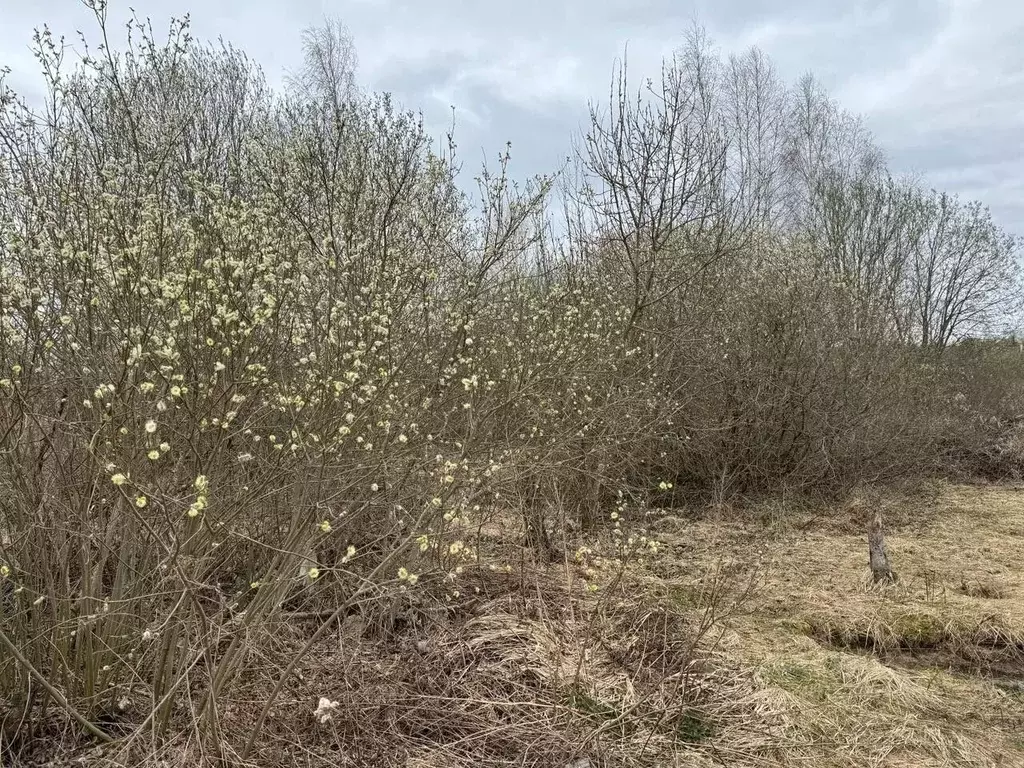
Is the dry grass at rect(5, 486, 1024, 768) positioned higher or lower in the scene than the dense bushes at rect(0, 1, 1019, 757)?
lower

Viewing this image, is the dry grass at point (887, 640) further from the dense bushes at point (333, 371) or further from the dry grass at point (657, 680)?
the dense bushes at point (333, 371)

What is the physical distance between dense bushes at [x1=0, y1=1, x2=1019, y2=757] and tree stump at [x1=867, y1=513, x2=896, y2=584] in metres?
2.05

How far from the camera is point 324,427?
346 centimetres

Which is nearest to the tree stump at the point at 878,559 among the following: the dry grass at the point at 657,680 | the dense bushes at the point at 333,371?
the dry grass at the point at 657,680

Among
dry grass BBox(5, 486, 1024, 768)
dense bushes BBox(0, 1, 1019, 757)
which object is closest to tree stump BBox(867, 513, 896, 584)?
dry grass BBox(5, 486, 1024, 768)

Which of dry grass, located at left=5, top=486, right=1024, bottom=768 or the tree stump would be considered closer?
dry grass, located at left=5, top=486, right=1024, bottom=768

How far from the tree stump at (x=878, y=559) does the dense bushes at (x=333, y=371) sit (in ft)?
6.73

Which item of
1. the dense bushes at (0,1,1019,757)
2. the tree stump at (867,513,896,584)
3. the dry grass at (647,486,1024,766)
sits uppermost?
the dense bushes at (0,1,1019,757)

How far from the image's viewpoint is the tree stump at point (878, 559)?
5.55 meters

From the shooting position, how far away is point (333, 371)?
147 inches

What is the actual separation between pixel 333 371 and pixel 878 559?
4739 millimetres

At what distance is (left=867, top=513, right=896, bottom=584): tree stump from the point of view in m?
5.55

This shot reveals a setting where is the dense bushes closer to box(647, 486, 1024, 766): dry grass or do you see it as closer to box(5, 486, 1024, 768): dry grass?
box(5, 486, 1024, 768): dry grass

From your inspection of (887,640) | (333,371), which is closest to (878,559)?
(887,640)
